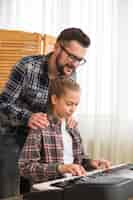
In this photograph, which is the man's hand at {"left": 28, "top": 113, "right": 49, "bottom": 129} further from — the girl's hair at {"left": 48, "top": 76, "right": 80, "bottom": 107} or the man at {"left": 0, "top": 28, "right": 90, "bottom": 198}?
the girl's hair at {"left": 48, "top": 76, "right": 80, "bottom": 107}

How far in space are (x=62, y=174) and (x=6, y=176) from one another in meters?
0.17

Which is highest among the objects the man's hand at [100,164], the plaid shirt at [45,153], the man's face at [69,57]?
the man's face at [69,57]

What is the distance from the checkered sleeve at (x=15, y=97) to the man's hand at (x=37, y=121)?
0.52ft

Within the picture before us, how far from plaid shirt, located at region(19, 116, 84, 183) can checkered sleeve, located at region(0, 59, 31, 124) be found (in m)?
0.15

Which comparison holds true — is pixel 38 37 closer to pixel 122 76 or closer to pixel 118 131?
pixel 122 76

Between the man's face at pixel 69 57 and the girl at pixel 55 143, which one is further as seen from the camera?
the man's face at pixel 69 57

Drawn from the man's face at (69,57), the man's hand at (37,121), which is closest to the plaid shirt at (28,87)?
the man's face at (69,57)

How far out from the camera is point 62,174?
1.22m

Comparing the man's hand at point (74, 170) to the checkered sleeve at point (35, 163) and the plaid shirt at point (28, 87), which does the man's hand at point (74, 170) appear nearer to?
the checkered sleeve at point (35, 163)

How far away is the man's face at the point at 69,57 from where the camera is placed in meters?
1.54

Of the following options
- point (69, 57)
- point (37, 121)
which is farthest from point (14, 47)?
point (37, 121)

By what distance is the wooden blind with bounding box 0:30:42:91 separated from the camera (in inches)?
103

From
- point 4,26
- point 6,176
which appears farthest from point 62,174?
point 4,26

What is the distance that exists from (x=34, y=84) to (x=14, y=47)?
102cm
